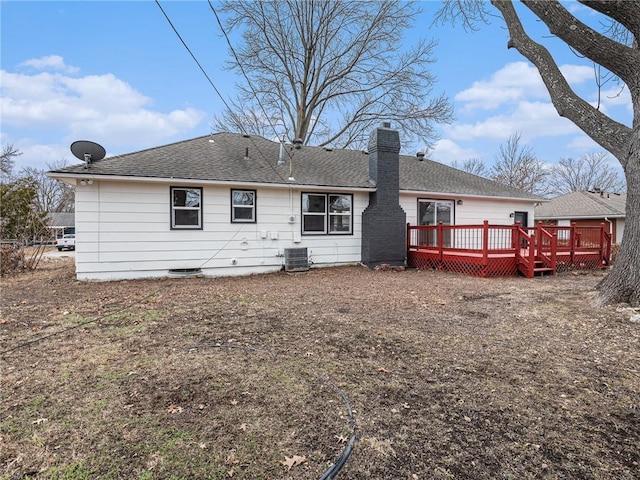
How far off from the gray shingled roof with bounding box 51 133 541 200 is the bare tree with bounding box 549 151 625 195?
28.3 meters

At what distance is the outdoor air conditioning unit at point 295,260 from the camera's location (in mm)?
9992

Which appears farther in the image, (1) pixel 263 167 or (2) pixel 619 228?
(2) pixel 619 228

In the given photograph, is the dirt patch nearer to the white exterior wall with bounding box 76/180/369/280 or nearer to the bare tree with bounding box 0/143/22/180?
the white exterior wall with bounding box 76/180/369/280

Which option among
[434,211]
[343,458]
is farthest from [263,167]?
[343,458]

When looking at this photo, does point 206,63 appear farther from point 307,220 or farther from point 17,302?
point 17,302

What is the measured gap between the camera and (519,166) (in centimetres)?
3125

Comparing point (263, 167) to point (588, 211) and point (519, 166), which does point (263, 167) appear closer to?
point (588, 211)

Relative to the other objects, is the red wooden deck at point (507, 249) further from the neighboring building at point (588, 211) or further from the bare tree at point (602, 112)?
the neighboring building at point (588, 211)

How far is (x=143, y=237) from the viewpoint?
8.83 metres

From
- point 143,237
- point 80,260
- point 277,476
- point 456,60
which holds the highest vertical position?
point 456,60

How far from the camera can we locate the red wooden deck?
30.7 ft

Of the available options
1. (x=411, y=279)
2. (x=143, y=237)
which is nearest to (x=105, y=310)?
(x=143, y=237)

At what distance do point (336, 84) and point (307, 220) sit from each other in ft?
42.6

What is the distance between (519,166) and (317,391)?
34.8 m
